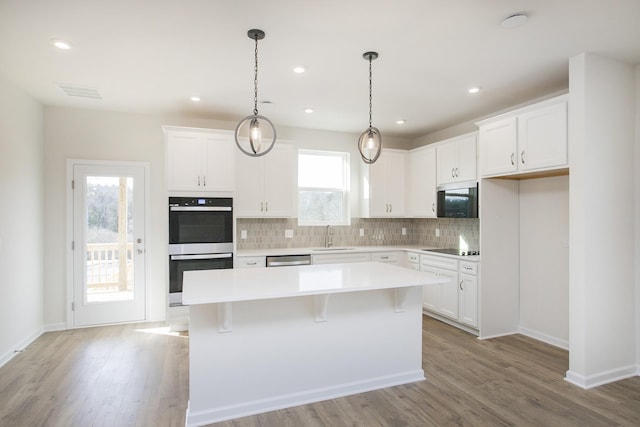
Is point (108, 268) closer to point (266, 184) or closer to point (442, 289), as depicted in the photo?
point (266, 184)

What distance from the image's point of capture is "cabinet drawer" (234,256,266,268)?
441cm

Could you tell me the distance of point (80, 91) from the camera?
150 inches

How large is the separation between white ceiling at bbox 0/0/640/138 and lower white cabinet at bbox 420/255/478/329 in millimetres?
1919

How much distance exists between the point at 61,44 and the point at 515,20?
327 centimetres

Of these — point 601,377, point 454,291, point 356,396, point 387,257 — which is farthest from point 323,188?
point 601,377

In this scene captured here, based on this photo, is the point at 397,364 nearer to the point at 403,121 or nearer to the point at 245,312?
the point at 245,312

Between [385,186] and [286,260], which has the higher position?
[385,186]

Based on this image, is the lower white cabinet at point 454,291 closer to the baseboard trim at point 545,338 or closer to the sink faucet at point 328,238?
the baseboard trim at point 545,338

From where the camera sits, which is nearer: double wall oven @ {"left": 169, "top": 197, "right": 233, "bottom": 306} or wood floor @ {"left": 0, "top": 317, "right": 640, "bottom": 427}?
wood floor @ {"left": 0, "top": 317, "right": 640, "bottom": 427}

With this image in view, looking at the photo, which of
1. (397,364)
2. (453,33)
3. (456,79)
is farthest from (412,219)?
(453,33)

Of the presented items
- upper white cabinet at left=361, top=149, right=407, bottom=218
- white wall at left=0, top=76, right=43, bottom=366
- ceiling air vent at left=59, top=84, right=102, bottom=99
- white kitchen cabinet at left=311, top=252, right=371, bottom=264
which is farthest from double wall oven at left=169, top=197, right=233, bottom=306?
upper white cabinet at left=361, top=149, right=407, bottom=218

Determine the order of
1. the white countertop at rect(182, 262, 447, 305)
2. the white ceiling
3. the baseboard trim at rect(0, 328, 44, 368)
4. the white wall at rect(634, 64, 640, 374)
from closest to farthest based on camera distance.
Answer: the white countertop at rect(182, 262, 447, 305) → the white ceiling → the white wall at rect(634, 64, 640, 374) → the baseboard trim at rect(0, 328, 44, 368)

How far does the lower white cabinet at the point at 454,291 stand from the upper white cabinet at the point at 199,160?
2.79 metres

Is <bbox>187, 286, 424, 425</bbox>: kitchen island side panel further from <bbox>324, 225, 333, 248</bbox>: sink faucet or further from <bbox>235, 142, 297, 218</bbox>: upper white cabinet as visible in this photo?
<bbox>324, 225, 333, 248</bbox>: sink faucet
